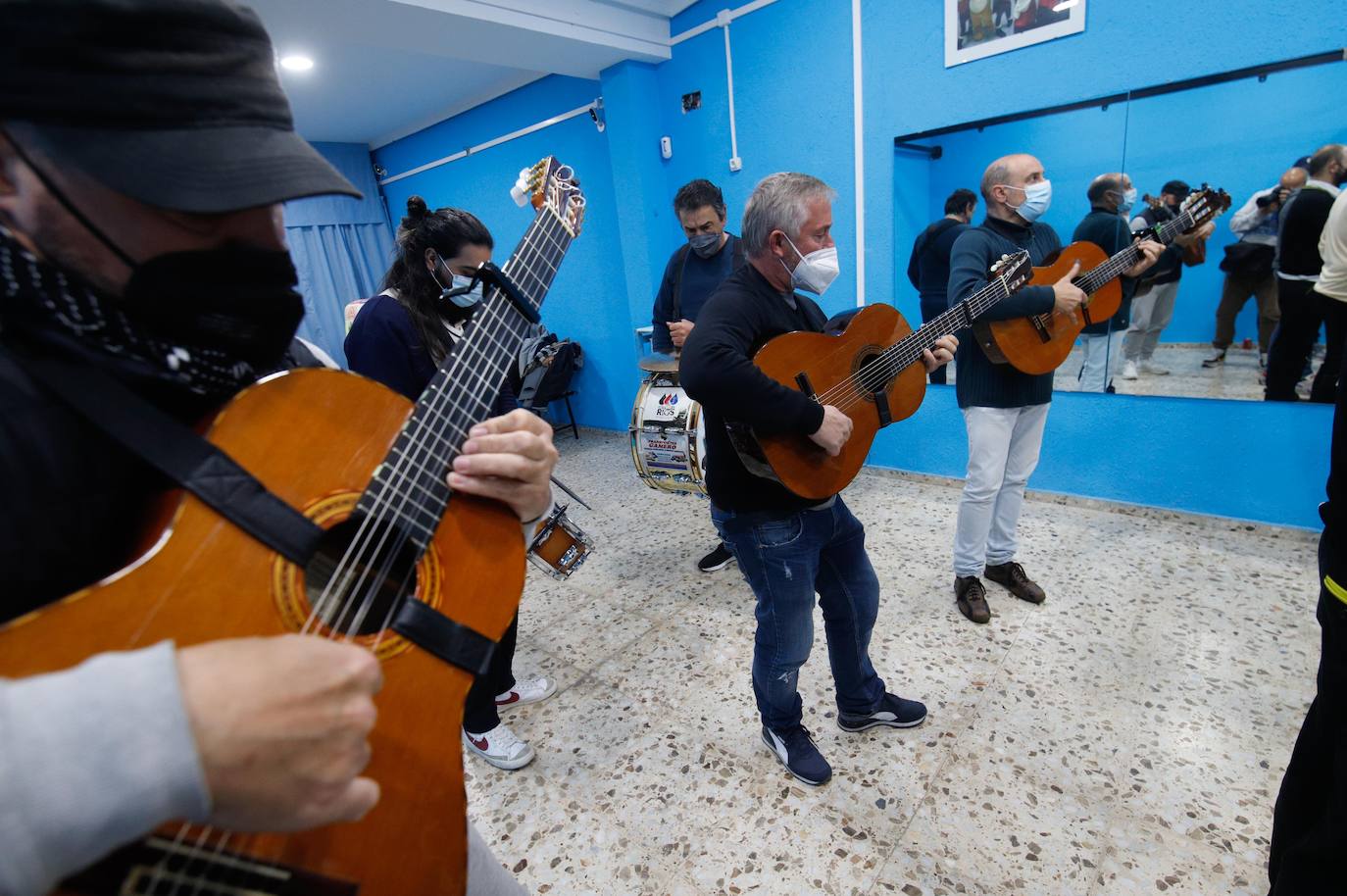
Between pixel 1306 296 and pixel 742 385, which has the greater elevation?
pixel 742 385

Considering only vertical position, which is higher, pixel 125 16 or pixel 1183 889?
pixel 125 16

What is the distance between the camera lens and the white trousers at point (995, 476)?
2.38 meters

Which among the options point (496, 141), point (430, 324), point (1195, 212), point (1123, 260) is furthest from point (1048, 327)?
point (496, 141)

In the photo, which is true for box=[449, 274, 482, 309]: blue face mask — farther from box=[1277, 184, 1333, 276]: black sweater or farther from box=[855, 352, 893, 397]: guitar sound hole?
box=[1277, 184, 1333, 276]: black sweater

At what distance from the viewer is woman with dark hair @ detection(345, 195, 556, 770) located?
168 centimetres

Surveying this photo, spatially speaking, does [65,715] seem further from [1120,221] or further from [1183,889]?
[1120,221]

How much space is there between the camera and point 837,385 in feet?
5.68

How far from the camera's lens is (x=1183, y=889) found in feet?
4.61

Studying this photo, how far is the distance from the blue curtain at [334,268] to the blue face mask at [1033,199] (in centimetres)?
618

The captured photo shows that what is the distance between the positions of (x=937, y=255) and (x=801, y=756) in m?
2.70

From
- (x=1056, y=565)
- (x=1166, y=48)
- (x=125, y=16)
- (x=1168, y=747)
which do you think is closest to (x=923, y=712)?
(x=1168, y=747)

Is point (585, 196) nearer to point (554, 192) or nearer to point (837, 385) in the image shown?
point (837, 385)

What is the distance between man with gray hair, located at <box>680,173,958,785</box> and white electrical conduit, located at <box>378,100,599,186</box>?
3.77 meters

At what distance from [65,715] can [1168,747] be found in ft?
8.01
